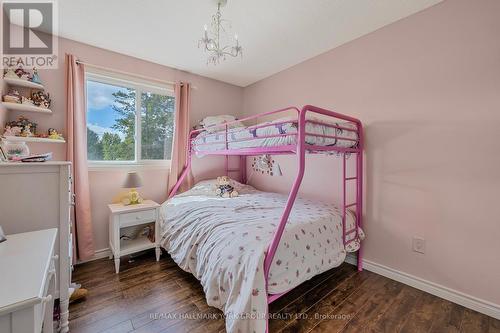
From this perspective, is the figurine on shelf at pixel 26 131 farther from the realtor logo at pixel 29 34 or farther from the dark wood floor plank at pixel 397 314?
the dark wood floor plank at pixel 397 314

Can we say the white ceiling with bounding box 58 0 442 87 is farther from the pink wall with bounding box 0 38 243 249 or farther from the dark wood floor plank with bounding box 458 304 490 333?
the dark wood floor plank with bounding box 458 304 490 333

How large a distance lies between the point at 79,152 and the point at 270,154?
6.82ft

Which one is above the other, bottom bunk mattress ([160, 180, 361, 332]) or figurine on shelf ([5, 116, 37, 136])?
figurine on shelf ([5, 116, 37, 136])

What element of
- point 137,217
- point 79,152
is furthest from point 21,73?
point 137,217

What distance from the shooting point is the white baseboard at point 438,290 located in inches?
64.5

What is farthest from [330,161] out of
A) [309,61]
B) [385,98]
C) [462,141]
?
[309,61]

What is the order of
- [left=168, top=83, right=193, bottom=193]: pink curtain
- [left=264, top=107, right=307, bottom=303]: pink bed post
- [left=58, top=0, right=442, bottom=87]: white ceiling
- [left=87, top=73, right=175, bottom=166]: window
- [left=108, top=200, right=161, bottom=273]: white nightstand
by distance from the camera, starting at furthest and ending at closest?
[left=168, top=83, right=193, bottom=193]: pink curtain, [left=87, top=73, right=175, bottom=166]: window, [left=108, top=200, right=161, bottom=273]: white nightstand, [left=58, top=0, right=442, bottom=87]: white ceiling, [left=264, top=107, right=307, bottom=303]: pink bed post

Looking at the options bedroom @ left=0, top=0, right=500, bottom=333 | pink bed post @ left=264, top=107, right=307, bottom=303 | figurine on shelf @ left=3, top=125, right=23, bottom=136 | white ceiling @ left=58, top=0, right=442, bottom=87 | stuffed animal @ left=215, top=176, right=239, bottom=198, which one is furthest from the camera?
stuffed animal @ left=215, top=176, right=239, bottom=198

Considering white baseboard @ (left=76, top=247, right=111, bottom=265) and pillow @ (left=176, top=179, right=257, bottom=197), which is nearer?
white baseboard @ (left=76, top=247, right=111, bottom=265)

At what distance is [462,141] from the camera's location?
176 cm

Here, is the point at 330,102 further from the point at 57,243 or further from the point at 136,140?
the point at 57,243

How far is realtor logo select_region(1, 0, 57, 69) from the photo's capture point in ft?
6.23

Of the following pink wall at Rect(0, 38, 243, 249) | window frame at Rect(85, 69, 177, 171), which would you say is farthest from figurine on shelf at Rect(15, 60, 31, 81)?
window frame at Rect(85, 69, 177, 171)

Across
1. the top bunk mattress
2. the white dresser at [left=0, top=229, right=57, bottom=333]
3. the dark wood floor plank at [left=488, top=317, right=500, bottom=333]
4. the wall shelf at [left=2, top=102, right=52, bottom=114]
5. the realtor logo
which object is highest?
the realtor logo
